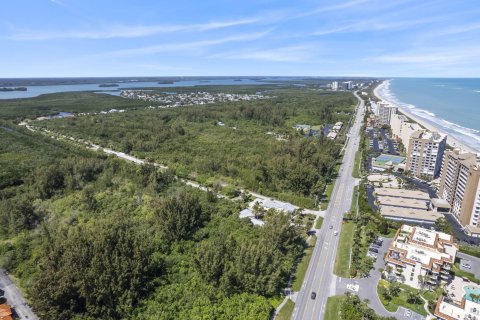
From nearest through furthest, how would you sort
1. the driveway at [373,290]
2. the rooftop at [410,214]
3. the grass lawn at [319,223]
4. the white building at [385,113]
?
the driveway at [373,290] → the grass lawn at [319,223] → the rooftop at [410,214] → the white building at [385,113]

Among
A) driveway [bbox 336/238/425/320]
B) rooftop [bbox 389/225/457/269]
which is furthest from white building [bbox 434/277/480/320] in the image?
rooftop [bbox 389/225/457/269]

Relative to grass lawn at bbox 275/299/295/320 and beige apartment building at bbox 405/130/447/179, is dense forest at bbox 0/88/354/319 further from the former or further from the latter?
beige apartment building at bbox 405/130/447/179

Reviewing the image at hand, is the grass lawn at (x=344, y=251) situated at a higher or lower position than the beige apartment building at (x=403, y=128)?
lower

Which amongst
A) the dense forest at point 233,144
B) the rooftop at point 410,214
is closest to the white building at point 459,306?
the rooftop at point 410,214

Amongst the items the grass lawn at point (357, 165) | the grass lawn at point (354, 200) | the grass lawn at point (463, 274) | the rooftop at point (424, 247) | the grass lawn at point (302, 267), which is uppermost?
the rooftop at point (424, 247)

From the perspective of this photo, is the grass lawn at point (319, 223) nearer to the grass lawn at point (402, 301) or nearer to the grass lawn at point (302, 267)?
the grass lawn at point (302, 267)
